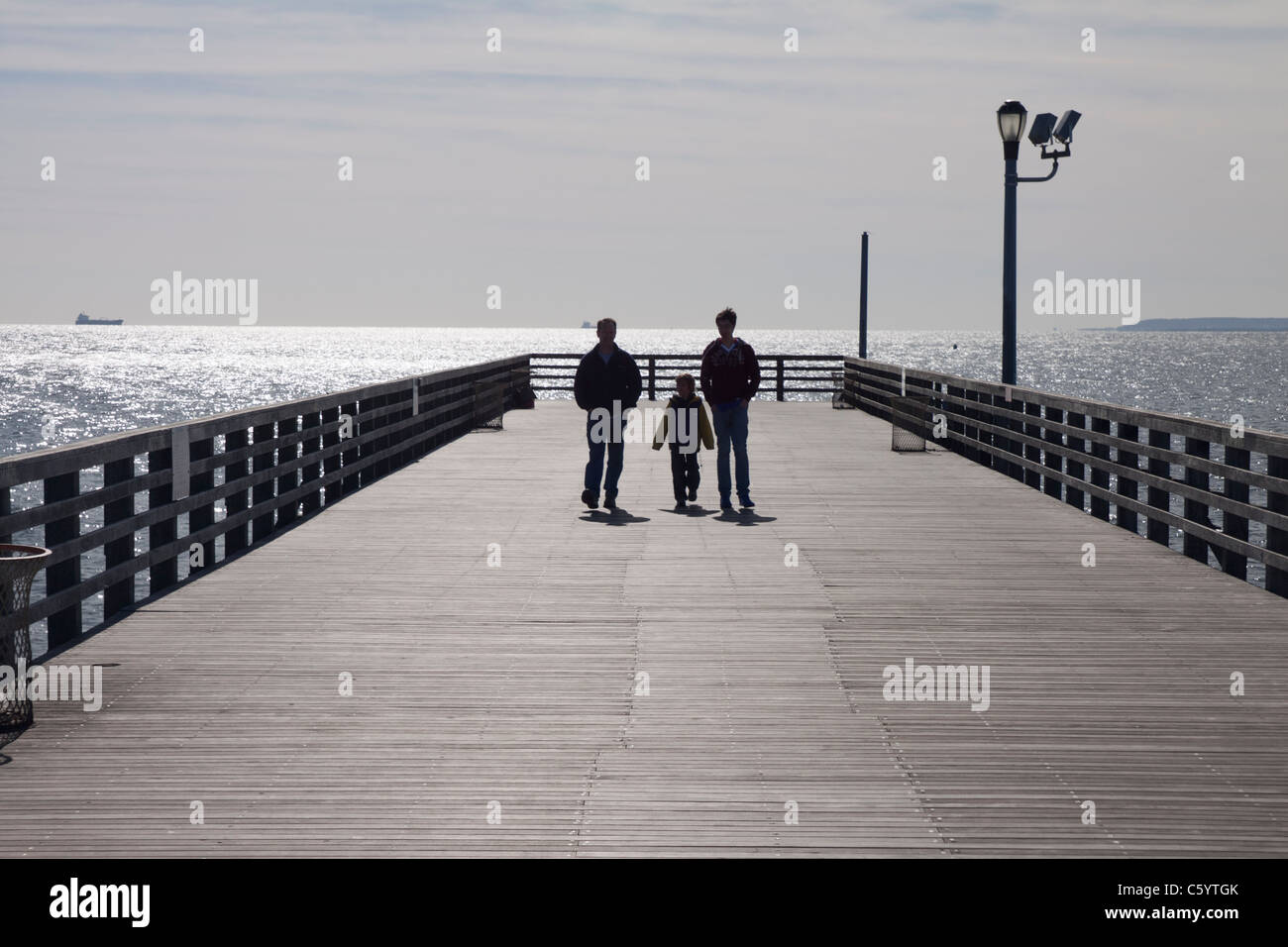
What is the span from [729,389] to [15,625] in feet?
28.9

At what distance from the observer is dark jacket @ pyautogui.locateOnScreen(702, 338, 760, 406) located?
49.2 feet

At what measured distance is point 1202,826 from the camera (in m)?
5.56

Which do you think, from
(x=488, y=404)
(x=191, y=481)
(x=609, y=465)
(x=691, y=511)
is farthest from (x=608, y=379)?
(x=488, y=404)

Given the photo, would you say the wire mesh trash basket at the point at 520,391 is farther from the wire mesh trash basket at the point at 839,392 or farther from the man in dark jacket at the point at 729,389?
the man in dark jacket at the point at 729,389

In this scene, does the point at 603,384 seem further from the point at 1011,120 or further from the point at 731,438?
the point at 1011,120

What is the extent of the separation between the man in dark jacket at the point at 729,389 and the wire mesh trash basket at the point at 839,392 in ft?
68.5

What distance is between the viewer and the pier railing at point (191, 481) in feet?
28.5

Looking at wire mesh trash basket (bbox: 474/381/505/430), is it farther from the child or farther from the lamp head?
the child

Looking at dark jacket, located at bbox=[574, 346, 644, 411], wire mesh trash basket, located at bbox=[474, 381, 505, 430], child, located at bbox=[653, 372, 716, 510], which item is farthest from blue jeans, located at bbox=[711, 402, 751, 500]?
wire mesh trash basket, located at bbox=[474, 381, 505, 430]

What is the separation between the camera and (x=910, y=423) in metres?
25.0

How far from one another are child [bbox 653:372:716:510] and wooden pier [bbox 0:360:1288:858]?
2.08 m
